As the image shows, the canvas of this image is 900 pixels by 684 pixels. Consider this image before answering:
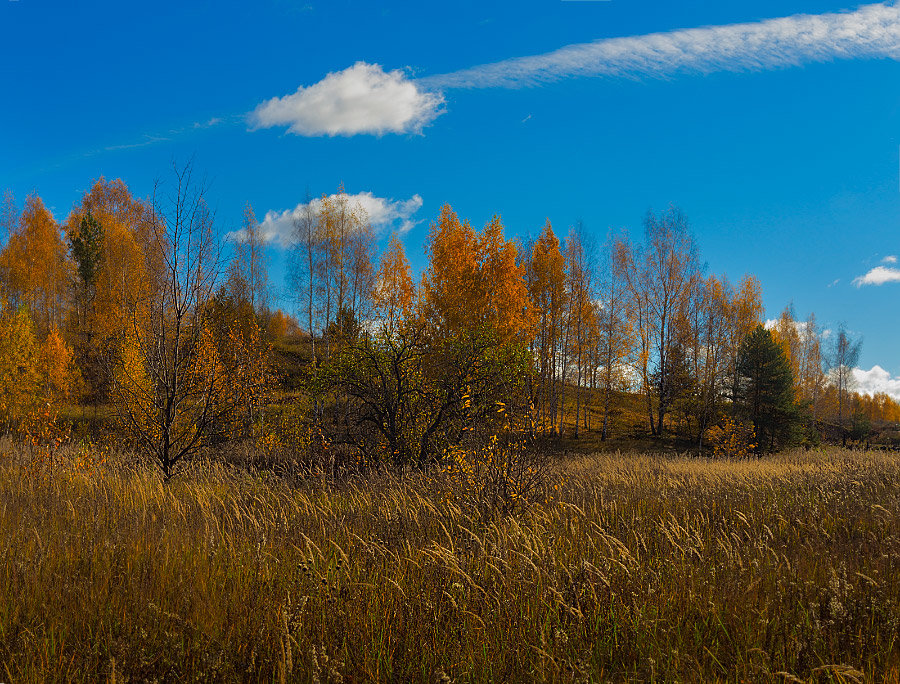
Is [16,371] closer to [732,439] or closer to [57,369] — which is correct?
[57,369]

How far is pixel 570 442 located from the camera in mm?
25844

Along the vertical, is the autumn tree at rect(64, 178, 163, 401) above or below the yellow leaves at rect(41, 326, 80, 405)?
above

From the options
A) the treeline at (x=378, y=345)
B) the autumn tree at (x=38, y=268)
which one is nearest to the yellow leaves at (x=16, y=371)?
the treeline at (x=378, y=345)

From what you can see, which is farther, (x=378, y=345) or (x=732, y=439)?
(x=732, y=439)

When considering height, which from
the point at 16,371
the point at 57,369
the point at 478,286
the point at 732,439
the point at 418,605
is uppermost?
the point at 478,286

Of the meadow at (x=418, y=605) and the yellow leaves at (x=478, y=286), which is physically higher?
the yellow leaves at (x=478, y=286)

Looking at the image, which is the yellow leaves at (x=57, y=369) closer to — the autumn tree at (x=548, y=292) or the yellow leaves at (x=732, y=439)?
the autumn tree at (x=548, y=292)

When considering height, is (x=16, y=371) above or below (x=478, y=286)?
below

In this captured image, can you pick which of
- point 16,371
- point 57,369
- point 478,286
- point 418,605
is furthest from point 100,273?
point 418,605

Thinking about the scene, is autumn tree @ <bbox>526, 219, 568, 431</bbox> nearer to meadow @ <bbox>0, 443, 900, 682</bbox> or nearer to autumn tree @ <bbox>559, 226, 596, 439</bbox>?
autumn tree @ <bbox>559, 226, 596, 439</bbox>

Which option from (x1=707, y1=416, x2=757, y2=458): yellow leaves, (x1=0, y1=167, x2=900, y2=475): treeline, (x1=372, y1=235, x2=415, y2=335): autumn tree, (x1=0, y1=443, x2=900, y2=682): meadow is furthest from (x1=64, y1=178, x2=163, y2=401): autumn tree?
(x1=707, y1=416, x2=757, y2=458): yellow leaves

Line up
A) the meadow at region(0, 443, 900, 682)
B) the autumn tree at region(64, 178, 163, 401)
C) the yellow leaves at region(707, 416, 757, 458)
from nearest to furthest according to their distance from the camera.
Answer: the meadow at region(0, 443, 900, 682), the yellow leaves at region(707, 416, 757, 458), the autumn tree at region(64, 178, 163, 401)

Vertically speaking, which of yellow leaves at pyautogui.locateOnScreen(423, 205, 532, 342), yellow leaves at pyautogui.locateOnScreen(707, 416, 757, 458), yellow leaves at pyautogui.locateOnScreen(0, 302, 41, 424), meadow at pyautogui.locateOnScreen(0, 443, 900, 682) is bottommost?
yellow leaves at pyautogui.locateOnScreen(707, 416, 757, 458)

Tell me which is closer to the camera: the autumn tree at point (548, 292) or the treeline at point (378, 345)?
the treeline at point (378, 345)
